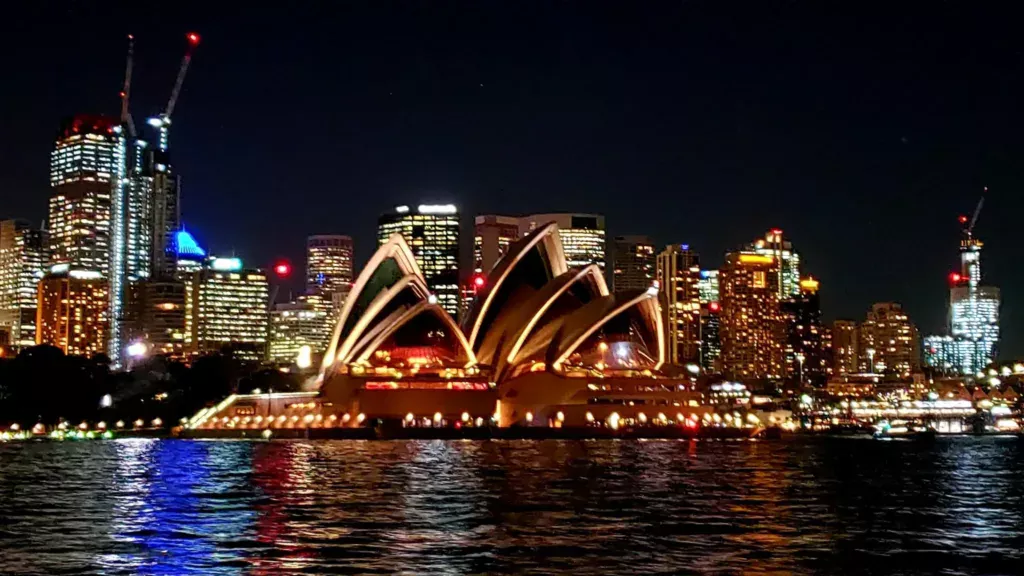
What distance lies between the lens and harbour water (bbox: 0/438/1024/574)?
32.0 m

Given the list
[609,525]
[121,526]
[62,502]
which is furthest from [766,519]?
[62,502]

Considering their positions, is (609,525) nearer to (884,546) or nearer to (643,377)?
(884,546)

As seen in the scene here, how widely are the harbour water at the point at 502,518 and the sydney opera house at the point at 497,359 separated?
162 feet

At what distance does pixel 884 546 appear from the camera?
120 ft

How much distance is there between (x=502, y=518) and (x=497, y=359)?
9344cm

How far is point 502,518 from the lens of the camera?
42.2 m

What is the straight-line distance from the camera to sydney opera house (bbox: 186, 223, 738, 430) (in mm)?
129125

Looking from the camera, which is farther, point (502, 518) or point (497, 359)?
A: point (497, 359)

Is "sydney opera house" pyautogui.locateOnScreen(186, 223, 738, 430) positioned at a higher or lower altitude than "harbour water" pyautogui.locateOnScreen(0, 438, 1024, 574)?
higher

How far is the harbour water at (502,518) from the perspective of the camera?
1261 inches

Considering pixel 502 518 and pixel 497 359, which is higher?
pixel 497 359

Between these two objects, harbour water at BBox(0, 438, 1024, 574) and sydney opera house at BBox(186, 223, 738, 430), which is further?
sydney opera house at BBox(186, 223, 738, 430)

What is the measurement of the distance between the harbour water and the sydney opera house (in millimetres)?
49490

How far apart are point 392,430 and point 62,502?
7794 centimetres
